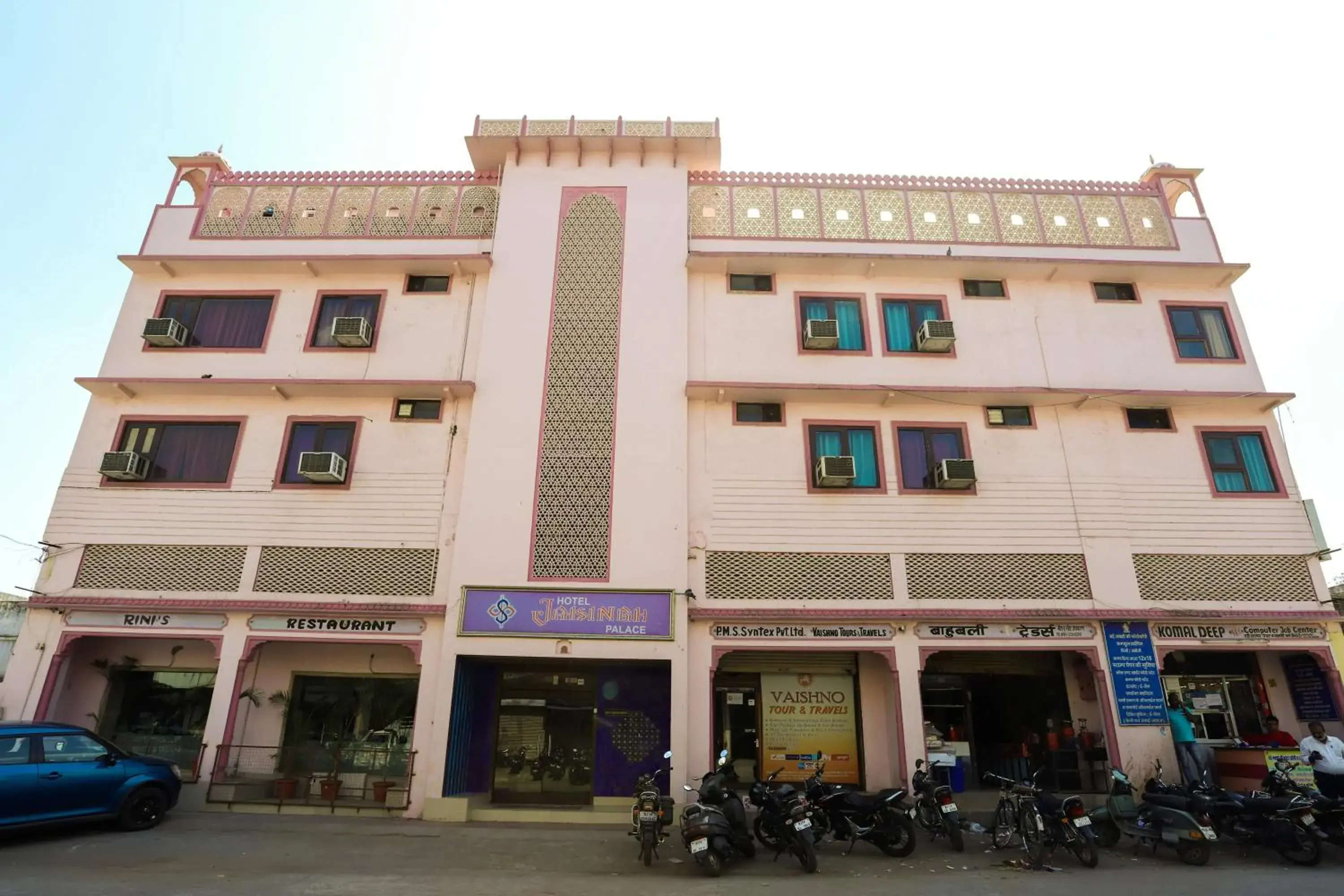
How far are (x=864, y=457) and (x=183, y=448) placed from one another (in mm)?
12561

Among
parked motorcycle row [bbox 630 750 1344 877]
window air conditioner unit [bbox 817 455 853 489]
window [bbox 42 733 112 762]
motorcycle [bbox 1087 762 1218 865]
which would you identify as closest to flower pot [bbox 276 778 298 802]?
window [bbox 42 733 112 762]

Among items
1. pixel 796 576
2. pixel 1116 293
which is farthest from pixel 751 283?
pixel 1116 293

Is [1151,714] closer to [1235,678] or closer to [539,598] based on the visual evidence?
[1235,678]

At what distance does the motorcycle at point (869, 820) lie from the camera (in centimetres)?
905

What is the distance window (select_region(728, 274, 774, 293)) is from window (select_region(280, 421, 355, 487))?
25.5ft

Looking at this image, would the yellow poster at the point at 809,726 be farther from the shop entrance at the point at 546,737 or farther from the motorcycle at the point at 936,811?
the shop entrance at the point at 546,737

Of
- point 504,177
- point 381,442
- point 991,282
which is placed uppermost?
point 504,177

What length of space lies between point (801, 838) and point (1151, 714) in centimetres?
729

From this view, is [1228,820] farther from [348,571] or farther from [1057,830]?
[348,571]

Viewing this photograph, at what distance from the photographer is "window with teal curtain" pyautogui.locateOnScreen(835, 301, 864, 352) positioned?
14.3 m

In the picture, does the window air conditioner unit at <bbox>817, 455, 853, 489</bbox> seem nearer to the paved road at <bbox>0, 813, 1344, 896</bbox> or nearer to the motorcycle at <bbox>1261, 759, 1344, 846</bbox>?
the paved road at <bbox>0, 813, 1344, 896</bbox>

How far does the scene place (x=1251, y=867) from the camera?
861 cm

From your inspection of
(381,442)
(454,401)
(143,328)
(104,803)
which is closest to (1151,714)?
(454,401)

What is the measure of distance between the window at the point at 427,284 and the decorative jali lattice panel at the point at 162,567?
5815mm
